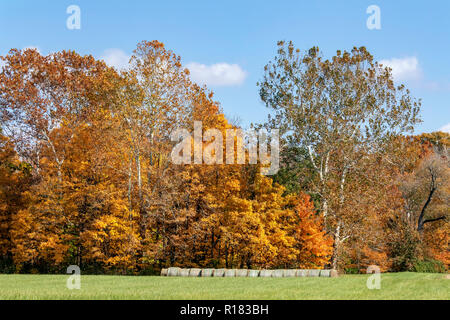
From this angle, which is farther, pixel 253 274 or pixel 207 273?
pixel 207 273

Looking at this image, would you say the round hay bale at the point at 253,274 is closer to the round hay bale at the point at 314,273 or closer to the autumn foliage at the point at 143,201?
the round hay bale at the point at 314,273

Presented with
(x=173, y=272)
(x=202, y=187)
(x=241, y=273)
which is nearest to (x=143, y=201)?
(x=202, y=187)

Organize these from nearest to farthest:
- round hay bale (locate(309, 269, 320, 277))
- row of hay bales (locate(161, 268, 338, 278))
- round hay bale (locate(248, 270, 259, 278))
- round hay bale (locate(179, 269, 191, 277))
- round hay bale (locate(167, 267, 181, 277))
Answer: round hay bale (locate(248, 270, 259, 278)) < row of hay bales (locate(161, 268, 338, 278)) < round hay bale (locate(309, 269, 320, 277)) < round hay bale (locate(179, 269, 191, 277)) < round hay bale (locate(167, 267, 181, 277))

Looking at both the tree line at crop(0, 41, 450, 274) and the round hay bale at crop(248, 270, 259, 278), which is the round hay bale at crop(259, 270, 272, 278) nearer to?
the round hay bale at crop(248, 270, 259, 278)

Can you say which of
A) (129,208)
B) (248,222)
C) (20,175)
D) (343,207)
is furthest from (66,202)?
(343,207)

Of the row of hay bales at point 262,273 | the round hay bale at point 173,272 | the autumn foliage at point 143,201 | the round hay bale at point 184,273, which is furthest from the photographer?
the autumn foliage at point 143,201

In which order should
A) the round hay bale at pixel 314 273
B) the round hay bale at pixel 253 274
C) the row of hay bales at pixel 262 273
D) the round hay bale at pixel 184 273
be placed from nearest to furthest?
1. the round hay bale at pixel 253 274
2. the row of hay bales at pixel 262 273
3. the round hay bale at pixel 314 273
4. the round hay bale at pixel 184 273

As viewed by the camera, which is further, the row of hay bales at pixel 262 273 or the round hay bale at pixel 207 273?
the round hay bale at pixel 207 273

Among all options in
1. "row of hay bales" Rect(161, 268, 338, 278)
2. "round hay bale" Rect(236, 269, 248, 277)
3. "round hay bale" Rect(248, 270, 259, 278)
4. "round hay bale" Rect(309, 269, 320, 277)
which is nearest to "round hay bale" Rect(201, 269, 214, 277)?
"row of hay bales" Rect(161, 268, 338, 278)

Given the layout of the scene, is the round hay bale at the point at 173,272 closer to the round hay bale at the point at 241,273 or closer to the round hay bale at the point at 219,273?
the round hay bale at the point at 219,273

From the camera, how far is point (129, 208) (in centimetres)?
3288

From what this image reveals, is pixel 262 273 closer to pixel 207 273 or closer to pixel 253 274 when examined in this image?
pixel 253 274

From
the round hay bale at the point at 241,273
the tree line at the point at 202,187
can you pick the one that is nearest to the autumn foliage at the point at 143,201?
the tree line at the point at 202,187

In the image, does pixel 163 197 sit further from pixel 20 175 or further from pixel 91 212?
pixel 20 175
